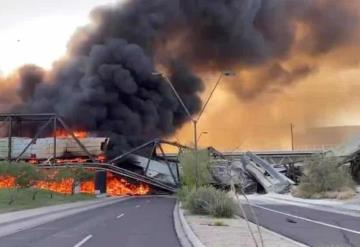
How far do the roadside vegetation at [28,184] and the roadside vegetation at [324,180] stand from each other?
2099 cm

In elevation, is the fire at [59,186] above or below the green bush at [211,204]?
above

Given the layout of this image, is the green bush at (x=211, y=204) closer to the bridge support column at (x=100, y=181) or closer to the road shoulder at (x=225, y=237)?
the road shoulder at (x=225, y=237)

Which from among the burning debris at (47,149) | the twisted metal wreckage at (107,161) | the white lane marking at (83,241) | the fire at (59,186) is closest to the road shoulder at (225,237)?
the white lane marking at (83,241)

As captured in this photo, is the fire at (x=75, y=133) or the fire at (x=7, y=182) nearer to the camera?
the fire at (x=7, y=182)

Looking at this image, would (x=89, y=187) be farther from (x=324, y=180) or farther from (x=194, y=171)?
(x=194, y=171)

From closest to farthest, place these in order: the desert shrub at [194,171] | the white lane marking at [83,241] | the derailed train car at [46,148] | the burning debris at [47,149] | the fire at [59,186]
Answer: the white lane marking at [83,241], the desert shrub at [194,171], the fire at [59,186], the derailed train car at [46,148], the burning debris at [47,149]

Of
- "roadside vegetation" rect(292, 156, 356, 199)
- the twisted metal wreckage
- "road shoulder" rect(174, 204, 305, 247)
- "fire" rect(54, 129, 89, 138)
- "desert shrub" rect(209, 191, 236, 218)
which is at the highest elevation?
"fire" rect(54, 129, 89, 138)

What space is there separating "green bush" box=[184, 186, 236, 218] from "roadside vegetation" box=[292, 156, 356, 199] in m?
19.9

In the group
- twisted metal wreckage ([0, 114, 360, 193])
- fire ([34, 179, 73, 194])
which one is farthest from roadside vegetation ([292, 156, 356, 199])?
fire ([34, 179, 73, 194])

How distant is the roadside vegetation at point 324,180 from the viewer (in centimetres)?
4231

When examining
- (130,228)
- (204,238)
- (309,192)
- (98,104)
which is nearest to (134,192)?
(98,104)

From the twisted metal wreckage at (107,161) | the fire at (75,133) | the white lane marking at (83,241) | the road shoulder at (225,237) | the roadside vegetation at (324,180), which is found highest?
the fire at (75,133)

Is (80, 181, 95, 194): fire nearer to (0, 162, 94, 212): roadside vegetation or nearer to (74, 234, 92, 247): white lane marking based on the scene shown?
(0, 162, 94, 212): roadside vegetation

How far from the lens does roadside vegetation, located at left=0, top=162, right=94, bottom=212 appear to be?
37156 mm
